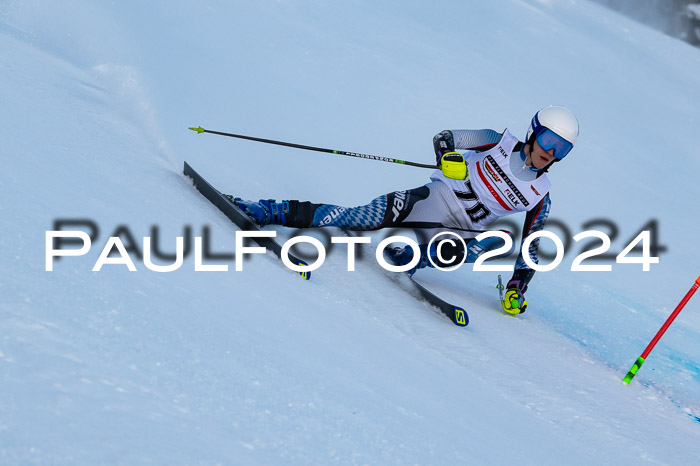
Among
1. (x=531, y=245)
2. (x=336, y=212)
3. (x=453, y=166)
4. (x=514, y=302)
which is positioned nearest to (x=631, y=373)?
(x=514, y=302)

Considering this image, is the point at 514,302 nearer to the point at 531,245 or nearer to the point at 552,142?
the point at 531,245

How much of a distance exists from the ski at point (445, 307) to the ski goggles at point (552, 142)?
84 cm

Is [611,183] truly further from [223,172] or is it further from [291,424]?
[291,424]

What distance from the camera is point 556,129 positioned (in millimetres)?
3215

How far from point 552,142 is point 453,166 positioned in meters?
0.45

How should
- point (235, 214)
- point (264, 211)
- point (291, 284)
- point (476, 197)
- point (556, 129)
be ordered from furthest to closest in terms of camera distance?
1. point (476, 197)
2. point (556, 129)
3. point (264, 211)
4. point (235, 214)
5. point (291, 284)

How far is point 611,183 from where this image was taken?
6.21 m

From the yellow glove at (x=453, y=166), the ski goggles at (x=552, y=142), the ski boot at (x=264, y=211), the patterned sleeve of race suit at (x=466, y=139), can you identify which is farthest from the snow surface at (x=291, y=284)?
the ski goggles at (x=552, y=142)

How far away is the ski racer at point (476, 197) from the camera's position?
3.25 m

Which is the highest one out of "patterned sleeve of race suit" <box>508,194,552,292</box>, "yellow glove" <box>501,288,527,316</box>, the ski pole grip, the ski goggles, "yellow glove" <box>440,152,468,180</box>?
the ski goggles

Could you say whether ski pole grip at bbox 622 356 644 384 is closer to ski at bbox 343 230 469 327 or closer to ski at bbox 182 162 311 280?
ski at bbox 343 230 469 327

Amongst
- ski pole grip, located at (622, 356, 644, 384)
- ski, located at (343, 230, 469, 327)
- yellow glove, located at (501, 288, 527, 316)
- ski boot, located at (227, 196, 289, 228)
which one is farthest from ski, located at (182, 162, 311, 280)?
ski pole grip, located at (622, 356, 644, 384)

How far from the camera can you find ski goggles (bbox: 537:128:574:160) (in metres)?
3.23

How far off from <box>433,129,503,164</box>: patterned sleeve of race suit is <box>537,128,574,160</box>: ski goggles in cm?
30
